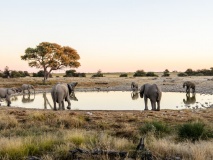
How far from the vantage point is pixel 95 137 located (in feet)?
30.0

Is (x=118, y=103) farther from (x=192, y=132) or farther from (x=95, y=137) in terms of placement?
(x=95, y=137)

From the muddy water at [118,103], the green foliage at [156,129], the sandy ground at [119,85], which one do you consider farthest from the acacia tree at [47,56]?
the green foliage at [156,129]

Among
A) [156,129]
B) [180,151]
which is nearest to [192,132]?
[156,129]

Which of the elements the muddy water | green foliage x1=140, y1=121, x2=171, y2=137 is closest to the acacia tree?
the muddy water

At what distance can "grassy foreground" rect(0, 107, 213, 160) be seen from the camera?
7.55m

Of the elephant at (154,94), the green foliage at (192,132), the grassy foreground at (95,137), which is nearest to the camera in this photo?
the grassy foreground at (95,137)

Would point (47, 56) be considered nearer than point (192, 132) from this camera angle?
No

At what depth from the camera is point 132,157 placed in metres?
7.24

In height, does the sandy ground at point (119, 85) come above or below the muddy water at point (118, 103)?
above

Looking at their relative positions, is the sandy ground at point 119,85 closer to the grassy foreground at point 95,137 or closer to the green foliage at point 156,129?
the grassy foreground at point 95,137

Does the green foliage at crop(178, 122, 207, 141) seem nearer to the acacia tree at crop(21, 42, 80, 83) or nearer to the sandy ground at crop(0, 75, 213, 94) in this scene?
the sandy ground at crop(0, 75, 213, 94)

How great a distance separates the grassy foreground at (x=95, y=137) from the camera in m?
7.55

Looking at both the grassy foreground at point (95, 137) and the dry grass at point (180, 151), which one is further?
the grassy foreground at point (95, 137)

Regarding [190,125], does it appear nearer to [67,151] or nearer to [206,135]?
[206,135]
